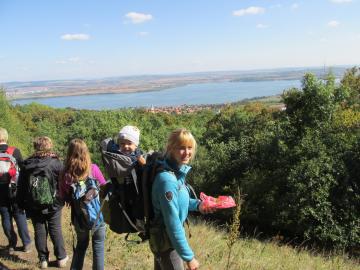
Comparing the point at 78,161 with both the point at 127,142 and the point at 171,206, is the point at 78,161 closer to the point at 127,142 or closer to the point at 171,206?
the point at 127,142

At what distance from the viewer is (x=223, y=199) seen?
122 inches

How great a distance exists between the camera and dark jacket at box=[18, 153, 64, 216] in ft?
13.6

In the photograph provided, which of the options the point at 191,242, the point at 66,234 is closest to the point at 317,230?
the point at 191,242

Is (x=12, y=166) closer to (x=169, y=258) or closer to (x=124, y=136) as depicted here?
(x=124, y=136)

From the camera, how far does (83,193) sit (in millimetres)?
3635

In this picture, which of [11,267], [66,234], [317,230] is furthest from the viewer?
[317,230]

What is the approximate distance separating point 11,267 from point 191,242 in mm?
2634

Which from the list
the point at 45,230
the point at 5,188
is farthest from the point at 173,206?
the point at 5,188

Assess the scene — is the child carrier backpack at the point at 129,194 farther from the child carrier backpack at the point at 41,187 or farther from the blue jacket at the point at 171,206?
the child carrier backpack at the point at 41,187

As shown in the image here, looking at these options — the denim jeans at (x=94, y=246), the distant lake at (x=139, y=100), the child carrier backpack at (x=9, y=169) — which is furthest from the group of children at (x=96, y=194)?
the distant lake at (x=139, y=100)

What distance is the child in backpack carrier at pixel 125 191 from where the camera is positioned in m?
2.93

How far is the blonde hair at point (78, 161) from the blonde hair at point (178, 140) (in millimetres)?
1141

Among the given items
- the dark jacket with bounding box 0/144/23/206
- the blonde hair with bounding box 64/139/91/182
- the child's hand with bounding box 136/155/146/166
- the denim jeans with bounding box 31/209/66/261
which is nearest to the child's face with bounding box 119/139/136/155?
the child's hand with bounding box 136/155/146/166

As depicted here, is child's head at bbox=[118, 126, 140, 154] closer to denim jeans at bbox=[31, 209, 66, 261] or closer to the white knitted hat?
the white knitted hat
